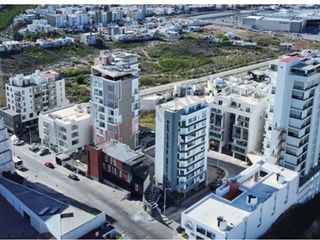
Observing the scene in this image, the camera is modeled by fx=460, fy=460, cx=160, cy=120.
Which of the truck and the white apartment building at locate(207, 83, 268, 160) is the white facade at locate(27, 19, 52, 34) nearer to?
the truck

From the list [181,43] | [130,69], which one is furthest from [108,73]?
[181,43]

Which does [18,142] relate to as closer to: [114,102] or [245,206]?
[114,102]

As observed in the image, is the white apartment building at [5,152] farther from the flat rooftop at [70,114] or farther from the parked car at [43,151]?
the flat rooftop at [70,114]

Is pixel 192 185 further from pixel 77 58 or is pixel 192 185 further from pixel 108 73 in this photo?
pixel 77 58

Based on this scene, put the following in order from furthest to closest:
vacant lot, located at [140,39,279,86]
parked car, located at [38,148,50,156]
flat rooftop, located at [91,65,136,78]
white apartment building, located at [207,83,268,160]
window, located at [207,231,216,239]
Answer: vacant lot, located at [140,39,279,86], parked car, located at [38,148,50,156], white apartment building, located at [207,83,268,160], flat rooftop, located at [91,65,136,78], window, located at [207,231,216,239]

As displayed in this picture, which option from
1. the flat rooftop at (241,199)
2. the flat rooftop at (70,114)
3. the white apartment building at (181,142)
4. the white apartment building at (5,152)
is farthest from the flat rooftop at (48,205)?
the flat rooftop at (70,114)

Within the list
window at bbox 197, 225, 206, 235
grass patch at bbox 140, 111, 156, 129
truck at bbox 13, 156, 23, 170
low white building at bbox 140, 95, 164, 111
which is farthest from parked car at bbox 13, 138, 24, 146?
window at bbox 197, 225, 206, 235

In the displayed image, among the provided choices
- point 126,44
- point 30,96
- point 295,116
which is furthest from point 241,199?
point 126,44
